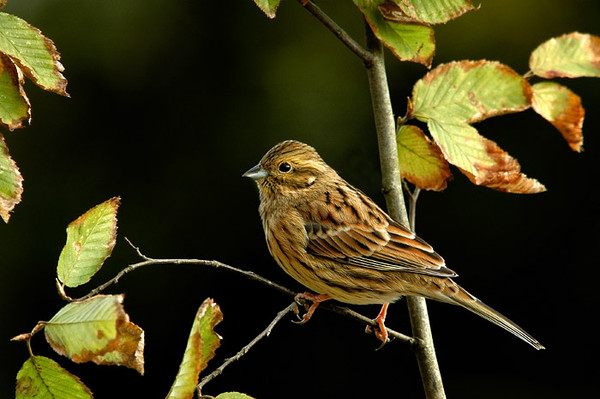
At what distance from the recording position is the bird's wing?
3311 millimetres

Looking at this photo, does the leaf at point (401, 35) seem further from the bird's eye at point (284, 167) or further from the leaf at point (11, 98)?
the bird's eye at point (284, 167)

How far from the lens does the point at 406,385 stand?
6.66 metres

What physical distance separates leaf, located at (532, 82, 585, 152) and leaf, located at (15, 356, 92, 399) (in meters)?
1.44

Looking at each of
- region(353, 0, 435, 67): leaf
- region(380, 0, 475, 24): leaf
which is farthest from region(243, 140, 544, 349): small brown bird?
region(380, 0, 475, 24): leaf

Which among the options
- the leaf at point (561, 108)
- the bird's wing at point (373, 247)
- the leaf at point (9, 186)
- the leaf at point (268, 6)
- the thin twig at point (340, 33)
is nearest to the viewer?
the leaf at point (9, 186)

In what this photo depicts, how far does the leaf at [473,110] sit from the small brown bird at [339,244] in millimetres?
874

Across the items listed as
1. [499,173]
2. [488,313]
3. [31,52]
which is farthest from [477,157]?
[31,52]

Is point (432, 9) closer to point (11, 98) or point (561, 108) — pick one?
point (561, 108)

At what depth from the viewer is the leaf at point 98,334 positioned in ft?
5.11

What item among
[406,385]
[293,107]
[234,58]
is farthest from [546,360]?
[234,58]

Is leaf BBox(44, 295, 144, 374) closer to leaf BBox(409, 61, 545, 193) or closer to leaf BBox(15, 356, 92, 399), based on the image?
leaf BBox(15, 356, 92, 399)

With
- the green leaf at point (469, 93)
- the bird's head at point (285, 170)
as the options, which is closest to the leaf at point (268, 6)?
the green leaf at point (469, 93)

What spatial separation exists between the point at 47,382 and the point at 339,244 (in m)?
1.84

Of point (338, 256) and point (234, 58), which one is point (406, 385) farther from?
point (338, 256)
